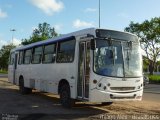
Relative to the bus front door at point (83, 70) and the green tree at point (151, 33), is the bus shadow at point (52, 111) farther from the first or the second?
the green tree at point (151, 33)

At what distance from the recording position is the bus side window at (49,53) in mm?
17559

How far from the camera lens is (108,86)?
13.4m

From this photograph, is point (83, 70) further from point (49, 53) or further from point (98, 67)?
point (49, 53)

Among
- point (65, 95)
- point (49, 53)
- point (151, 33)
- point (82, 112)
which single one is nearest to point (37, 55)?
point (49, 53)

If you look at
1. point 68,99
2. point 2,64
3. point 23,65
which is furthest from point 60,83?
point 2,64

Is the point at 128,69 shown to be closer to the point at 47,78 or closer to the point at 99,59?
the point at 99,59

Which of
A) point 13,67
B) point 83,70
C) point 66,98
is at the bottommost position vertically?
point 66,98

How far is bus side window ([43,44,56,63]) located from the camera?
1756 centimetres

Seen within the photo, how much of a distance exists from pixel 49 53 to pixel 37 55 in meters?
2.23

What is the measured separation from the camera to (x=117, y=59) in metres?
13.8

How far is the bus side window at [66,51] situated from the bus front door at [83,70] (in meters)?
0.77

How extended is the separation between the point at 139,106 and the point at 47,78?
4.90 metres

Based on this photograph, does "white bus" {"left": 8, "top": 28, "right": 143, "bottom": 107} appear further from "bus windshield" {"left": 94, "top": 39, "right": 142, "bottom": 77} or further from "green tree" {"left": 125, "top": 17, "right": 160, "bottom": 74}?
Answer: "green tree" {"left": 125, "top": 17, "right": 160, "bottom": 74}

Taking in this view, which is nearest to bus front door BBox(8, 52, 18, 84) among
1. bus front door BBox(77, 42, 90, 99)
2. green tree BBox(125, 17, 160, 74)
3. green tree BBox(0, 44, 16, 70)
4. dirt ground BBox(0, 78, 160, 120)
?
dirt ground BBox(0, 78, 160, 120)
